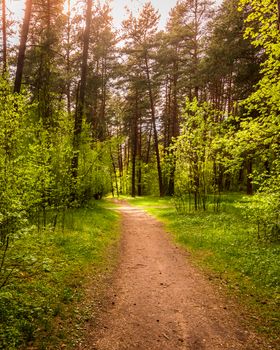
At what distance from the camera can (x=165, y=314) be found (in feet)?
18.7

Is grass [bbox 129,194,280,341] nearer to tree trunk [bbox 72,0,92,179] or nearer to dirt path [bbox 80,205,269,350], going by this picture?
dirt path [bbox 80,205,269,350]

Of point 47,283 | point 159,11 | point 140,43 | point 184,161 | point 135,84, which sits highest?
point 159,11

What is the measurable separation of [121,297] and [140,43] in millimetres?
26692

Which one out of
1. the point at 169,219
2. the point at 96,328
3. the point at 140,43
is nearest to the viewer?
the point at 96,328

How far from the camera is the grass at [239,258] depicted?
236 inches

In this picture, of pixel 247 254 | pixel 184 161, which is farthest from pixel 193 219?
pixel 247 254

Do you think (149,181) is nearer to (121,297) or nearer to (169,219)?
(169,219)

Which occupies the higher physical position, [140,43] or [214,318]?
[140,43]

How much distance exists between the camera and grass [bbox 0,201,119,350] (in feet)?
14.9

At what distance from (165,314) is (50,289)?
2.60 metres

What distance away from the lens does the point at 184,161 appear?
16234 millimetres

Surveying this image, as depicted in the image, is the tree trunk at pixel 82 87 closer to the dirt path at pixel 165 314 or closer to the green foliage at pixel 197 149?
the green foliage at pixel 197 149

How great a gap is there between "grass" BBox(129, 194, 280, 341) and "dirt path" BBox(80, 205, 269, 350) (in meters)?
0.50

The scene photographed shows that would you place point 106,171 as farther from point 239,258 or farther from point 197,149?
point 239,258
